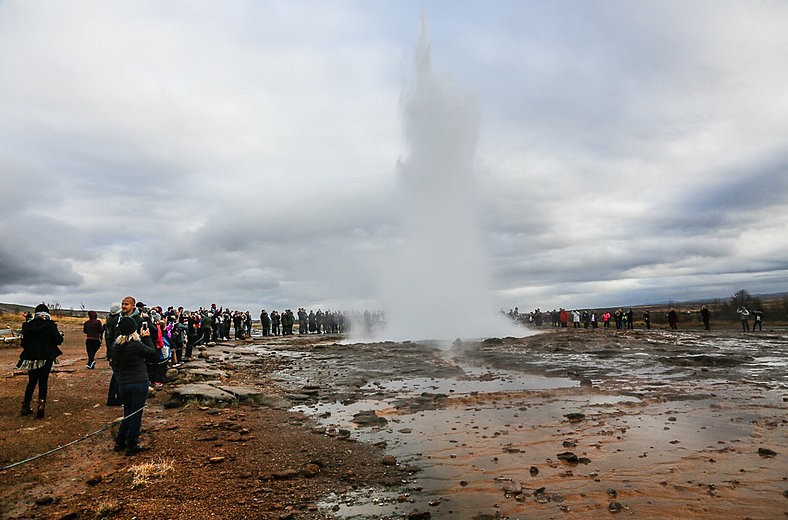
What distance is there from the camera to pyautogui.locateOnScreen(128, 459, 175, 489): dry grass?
21.3 feet

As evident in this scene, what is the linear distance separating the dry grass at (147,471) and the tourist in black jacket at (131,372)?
827mm

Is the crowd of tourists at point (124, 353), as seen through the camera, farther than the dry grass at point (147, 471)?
Yes

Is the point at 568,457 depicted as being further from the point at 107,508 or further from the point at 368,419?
the point at 107,508

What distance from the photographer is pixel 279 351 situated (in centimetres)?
2684

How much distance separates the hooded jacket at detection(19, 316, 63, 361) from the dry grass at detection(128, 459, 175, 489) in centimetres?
402

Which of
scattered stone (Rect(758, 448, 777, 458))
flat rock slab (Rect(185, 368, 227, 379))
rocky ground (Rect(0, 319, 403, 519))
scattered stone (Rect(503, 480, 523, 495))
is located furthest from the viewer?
flat rock slab (Rect(185, 368, 227, 379))

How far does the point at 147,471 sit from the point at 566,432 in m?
7.66

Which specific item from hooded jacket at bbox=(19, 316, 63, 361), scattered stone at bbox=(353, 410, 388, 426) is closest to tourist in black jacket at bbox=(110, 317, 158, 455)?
hooded jacket at bbox=(19, 316, 63, 361)

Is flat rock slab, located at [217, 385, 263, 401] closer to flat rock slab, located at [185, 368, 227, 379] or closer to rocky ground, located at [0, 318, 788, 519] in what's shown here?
rocky ground, located at [0, 318, 788, 519]

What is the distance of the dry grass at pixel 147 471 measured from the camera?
649 cm

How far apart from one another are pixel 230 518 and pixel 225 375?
35.8ft

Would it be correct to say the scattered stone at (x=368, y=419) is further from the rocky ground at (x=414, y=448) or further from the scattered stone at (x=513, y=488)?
the scattered stone at (x=513, y=488)

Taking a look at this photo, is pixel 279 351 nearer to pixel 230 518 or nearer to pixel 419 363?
pixel 419 363

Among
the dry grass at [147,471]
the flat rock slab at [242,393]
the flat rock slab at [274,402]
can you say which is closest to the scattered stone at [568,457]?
the dry grass at [147,471]
